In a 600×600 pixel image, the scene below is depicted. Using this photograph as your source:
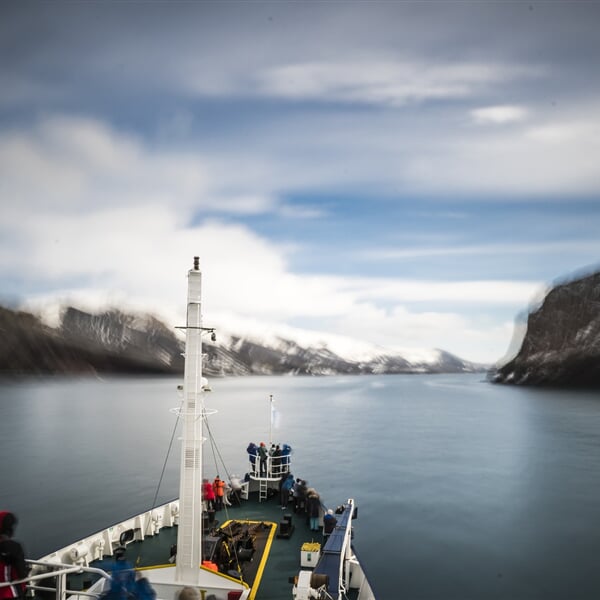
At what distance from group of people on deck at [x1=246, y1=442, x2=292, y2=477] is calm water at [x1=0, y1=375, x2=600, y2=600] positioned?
6929 mm

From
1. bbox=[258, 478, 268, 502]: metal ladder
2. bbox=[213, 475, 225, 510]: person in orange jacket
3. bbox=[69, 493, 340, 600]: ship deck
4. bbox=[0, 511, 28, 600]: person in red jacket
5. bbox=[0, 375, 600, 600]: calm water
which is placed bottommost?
bbox=[0, 375, 600, 600]: calm water

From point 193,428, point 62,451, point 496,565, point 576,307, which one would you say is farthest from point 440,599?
point 576,307

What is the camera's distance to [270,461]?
22234mm

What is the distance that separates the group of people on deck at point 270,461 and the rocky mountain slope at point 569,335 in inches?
6462

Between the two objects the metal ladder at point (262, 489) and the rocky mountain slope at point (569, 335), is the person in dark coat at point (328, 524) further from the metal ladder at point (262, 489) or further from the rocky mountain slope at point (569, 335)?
the rocky mountain slope at point (569, 335)

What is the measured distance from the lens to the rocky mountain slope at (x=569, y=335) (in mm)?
164375

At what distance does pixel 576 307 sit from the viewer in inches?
6575

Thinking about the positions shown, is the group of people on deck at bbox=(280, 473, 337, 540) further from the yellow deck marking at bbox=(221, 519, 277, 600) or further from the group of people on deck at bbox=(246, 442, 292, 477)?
the yellow deck marking at bbox=(221, 519, 277, 600)

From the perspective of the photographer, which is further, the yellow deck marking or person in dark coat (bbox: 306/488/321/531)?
person in dark coat (bbox: 306/488/321/531)

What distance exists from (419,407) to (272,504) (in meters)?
109

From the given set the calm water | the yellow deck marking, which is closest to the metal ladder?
the yellow deck marking

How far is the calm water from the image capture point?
25.8 meters

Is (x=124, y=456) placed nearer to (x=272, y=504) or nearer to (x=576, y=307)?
(x=272, y=504)

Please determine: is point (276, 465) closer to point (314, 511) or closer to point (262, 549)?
point (314, 511)
